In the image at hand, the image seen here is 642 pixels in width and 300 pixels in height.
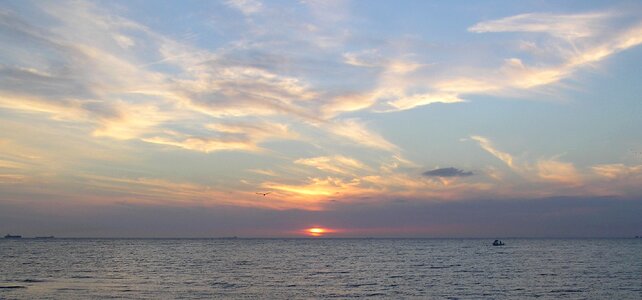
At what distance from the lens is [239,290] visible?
6297 centimetres

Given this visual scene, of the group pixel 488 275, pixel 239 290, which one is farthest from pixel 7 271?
pixel 488 275

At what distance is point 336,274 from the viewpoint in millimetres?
86438

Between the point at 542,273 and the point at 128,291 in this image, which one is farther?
the point at 542,273

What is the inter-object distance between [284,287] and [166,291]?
13.6 metres

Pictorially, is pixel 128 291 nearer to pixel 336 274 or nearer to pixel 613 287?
pixel 336 274

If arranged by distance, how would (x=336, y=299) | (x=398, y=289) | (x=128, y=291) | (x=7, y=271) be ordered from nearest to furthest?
1. (x=336, y=299)
2. (x=128, y=291)
3. (x=398, y=289)
4. (x=7, y=271)

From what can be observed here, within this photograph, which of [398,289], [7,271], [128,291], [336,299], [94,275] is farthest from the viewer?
[7,271]

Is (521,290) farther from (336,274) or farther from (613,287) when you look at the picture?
(336,274)

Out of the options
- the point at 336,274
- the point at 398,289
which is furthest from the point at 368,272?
the point at 398,289

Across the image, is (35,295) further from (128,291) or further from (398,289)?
(398,289)

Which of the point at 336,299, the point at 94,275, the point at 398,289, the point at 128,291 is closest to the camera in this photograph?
the point at 336,299

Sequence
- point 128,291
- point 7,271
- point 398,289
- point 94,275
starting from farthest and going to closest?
point 7,271 → point 94,275 → point 398,289 → point 128,291

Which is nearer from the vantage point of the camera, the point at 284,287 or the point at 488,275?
the point at 284,287

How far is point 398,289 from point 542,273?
34207 mm
